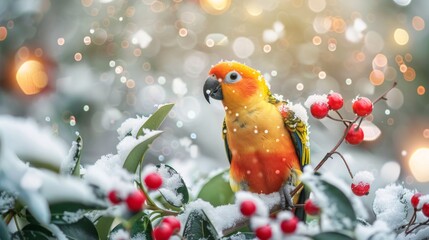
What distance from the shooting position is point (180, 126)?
1479 mm

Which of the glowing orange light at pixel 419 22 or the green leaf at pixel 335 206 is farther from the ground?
the glowing orange light at pixel 419 22

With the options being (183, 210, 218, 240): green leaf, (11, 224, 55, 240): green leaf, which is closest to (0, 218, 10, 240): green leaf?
(11, 224, 55, 240): green leaf

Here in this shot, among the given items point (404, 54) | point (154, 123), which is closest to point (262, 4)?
point (404, 54)

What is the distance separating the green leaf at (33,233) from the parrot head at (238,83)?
0.37m

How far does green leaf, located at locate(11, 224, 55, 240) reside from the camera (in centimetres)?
40

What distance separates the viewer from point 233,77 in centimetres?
75

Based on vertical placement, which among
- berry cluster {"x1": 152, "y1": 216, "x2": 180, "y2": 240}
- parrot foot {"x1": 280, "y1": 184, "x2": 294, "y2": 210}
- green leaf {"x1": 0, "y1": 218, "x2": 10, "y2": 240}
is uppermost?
green leaf {"x1": 0, "y1": 218, "x2": 10, "y2": 240}

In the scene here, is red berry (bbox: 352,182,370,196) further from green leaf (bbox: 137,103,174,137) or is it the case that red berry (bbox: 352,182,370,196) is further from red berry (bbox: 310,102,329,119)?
green leaf (bbox: 137,103,174,137)

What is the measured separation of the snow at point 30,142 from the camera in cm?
34

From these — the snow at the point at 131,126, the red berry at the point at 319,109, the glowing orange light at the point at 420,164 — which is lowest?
the glowing orange light at the point at 420,164

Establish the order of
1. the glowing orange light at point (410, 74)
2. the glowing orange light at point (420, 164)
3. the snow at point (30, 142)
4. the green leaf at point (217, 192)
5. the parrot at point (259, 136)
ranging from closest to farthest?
the snow at point (30, 142) → the green leaf at point (217, 192) → the parrot at point (259, 136) → the glowing orange light at point (420, 164) → the glowing orange light at point (410, 74)

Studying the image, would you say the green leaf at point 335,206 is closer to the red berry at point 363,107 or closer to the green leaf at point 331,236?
the green leaf at point 331,236

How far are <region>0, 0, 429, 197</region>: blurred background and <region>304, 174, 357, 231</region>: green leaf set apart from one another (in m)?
0.96

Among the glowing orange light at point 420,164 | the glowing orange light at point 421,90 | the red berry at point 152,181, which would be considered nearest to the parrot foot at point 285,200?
the red berry at point 152,181
